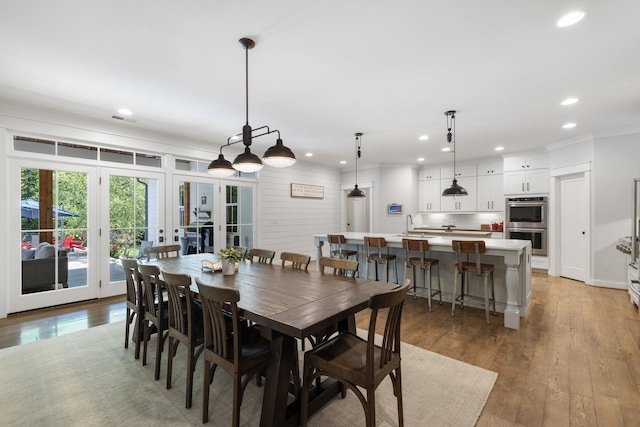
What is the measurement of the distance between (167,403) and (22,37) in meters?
3.01

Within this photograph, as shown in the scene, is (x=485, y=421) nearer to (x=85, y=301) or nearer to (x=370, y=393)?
(x=370, y=393)

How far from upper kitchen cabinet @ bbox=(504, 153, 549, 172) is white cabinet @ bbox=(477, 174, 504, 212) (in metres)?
0.43

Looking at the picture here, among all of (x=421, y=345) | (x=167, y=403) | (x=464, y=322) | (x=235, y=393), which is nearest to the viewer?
(x=235, y=393)

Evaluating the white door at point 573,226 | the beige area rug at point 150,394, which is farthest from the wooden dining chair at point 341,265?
the white door at point 573,226

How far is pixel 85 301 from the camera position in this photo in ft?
14.3

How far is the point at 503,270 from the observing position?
3.88 meters

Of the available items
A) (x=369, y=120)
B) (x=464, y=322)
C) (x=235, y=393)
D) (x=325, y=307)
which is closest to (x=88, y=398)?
(x=235, y=393)

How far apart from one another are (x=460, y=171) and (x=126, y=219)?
24.0 ft

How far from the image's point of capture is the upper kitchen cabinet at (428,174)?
26.2 feet

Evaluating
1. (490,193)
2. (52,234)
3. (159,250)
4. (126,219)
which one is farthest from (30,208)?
(490,193)

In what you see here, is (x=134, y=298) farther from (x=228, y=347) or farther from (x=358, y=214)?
(x=358, y=214)

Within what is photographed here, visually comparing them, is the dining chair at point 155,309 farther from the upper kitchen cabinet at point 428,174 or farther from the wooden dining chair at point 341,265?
the upper kitchen cabinet at point 428,174

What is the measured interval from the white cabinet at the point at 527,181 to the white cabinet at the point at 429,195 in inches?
63.4

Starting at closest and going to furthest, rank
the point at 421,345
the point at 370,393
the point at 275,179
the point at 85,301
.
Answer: the point at 370,393, the point at 421,345, the point at 85,301, the point at 275,179
